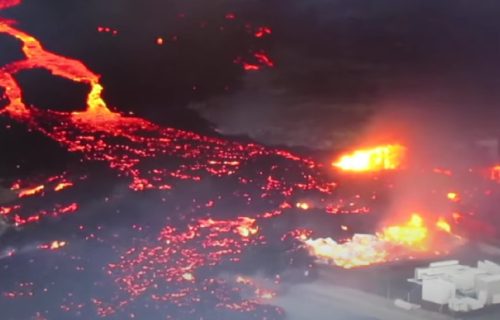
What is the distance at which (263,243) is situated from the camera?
2.21 metres

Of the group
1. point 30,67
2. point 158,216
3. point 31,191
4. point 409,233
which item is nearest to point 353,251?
point 409,233

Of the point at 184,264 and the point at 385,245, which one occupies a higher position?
the point at 385,245

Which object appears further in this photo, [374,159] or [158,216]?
[374,159]

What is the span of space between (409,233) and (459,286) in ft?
0.85

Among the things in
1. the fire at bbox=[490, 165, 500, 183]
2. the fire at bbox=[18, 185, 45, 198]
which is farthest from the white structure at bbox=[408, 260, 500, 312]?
the fire at bbox=[18, 185, 45, 198]

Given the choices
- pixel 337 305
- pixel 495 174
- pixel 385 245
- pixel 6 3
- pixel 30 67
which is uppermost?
pixel 6 3

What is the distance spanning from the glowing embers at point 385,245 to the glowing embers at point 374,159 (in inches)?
8.5

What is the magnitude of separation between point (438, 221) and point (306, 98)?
0.69m

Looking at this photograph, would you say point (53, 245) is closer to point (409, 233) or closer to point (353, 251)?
point (353, 251)

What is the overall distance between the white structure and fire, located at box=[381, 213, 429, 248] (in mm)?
108

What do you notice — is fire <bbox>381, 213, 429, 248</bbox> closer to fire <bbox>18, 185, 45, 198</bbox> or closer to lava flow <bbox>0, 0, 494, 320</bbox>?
lava flow <bbox>0, 0, 494, 320</bbox>

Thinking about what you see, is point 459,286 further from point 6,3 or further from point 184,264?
point 6,3

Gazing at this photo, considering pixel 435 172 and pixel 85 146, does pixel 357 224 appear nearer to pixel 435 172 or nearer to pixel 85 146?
pixel 435 172

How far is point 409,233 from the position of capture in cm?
228
